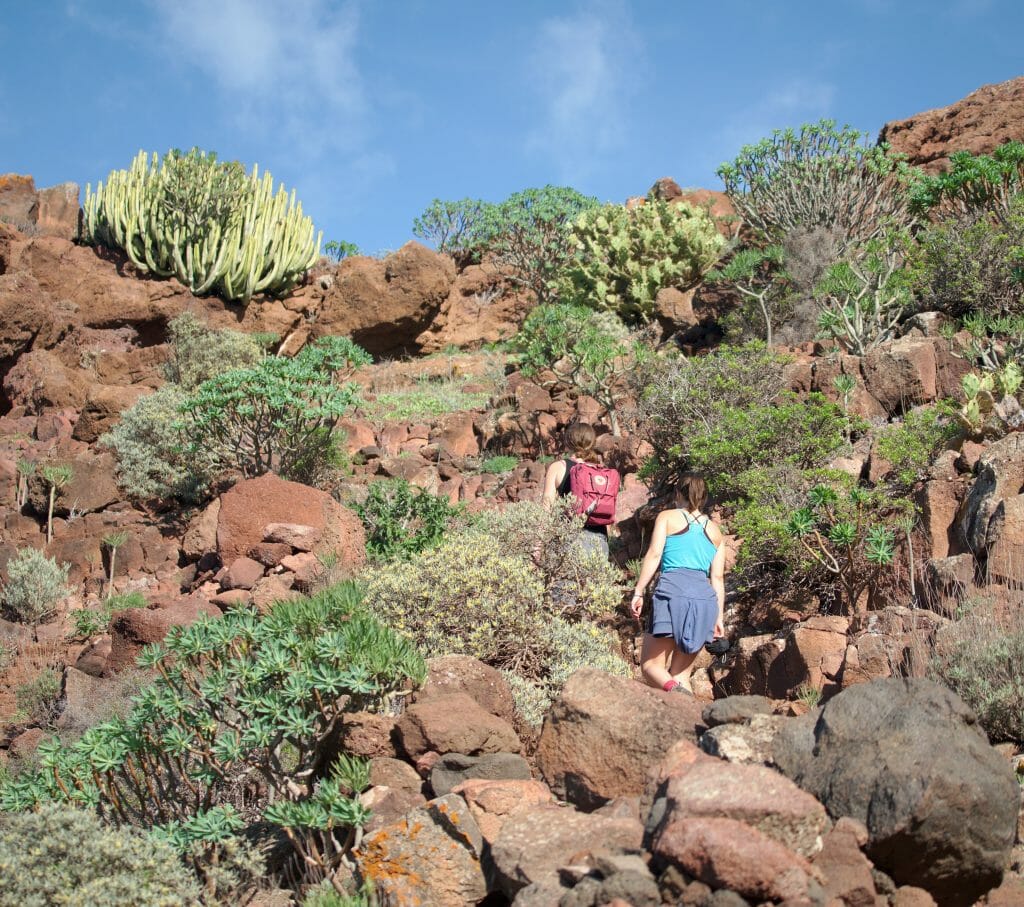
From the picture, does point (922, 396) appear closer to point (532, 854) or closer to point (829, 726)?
point (829, 726)

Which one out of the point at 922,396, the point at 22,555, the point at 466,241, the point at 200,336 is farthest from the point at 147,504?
the point at 466,241

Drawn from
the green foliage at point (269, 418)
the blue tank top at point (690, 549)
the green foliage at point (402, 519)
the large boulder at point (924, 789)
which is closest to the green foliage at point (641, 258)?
the green foliage at point (269, 418)

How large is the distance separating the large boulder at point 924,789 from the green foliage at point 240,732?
1.94 meters

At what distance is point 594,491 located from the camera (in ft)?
24.0

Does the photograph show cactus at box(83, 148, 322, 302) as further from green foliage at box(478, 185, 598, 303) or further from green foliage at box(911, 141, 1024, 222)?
green foliage at box(911, 141, 1024, 222)

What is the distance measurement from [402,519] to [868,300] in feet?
23.8

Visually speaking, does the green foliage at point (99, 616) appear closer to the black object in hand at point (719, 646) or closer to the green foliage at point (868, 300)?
the black object in hand at point (719, 646)

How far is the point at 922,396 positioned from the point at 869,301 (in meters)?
3.11

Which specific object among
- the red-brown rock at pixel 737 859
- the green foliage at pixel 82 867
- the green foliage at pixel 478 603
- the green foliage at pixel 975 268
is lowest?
the green foliage at pixel 82 867

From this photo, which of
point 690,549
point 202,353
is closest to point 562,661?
point 690,549

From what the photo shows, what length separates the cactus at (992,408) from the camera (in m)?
7.10

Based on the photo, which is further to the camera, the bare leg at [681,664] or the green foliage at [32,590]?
the green foliage at [32,590]

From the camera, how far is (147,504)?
471 inches

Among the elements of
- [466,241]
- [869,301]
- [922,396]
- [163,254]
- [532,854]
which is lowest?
[532,854]
